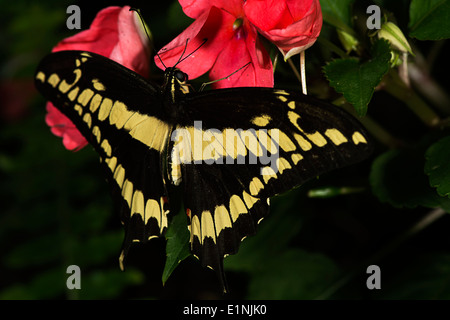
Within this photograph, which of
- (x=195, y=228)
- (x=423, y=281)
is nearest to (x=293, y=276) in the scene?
(x=423, y=281)

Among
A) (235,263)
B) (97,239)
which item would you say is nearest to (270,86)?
(235,263)

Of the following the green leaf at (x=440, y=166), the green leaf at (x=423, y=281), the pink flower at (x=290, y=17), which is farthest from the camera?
the green leaf at (x=423, y=281)

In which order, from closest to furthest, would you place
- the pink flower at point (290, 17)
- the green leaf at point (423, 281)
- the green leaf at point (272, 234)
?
the pink flower at point (290, 17), the green leaf at point (423, 281), the green leaf at point (272, 234)

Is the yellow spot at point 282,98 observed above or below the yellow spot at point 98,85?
below

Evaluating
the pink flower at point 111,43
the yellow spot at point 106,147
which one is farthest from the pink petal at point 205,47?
the yellow spot at point 106,147

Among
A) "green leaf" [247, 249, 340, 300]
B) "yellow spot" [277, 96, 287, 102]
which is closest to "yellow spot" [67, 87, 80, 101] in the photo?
"yellow spot" [277, 96, 287, 102]

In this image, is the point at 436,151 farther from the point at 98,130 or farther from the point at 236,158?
the point at 98,130

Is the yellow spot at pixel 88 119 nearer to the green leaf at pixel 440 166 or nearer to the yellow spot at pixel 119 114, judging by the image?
the yellow spot at pixel 119 114

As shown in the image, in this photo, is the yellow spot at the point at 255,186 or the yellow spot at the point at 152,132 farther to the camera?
the yellow spot at the point at 152,132
